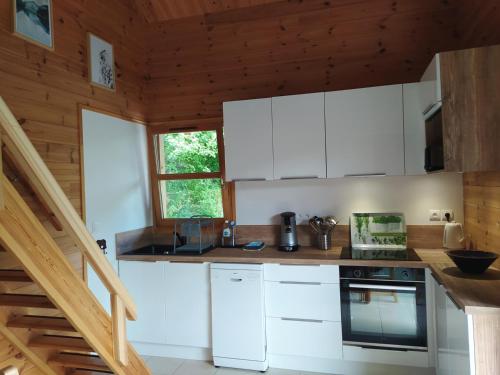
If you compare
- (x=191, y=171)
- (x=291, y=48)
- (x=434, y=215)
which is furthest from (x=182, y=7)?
(x=434, y=215)

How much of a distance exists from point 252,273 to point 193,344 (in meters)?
0.83

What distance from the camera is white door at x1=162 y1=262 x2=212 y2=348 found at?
9.43ft

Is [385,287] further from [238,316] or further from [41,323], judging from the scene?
[41,323]

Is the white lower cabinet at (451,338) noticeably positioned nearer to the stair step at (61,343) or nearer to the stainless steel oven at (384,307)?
the stainless steel oven at (384,307)

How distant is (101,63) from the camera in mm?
2971

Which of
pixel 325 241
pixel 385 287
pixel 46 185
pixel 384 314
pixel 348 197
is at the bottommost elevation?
pixel 384 314

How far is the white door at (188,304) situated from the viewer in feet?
9.43

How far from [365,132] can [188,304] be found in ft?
6.60

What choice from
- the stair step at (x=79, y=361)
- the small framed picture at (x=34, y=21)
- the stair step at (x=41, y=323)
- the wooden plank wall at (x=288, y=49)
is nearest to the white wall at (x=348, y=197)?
the wooden plank wall at (x=288, y=49)

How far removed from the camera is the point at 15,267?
2.19m

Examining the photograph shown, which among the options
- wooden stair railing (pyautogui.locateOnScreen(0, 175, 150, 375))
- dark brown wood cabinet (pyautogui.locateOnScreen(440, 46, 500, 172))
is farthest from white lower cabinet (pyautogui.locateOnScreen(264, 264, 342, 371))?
dark brown wood cabinet (pyautogui.locateOnScreen(440, 46, 500, 172))

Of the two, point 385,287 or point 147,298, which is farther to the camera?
point 147,298

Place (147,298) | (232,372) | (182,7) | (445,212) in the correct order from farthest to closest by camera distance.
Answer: (182,7), (147,298), (445,212), (232,372)

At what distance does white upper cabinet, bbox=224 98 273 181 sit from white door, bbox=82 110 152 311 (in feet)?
3.21
